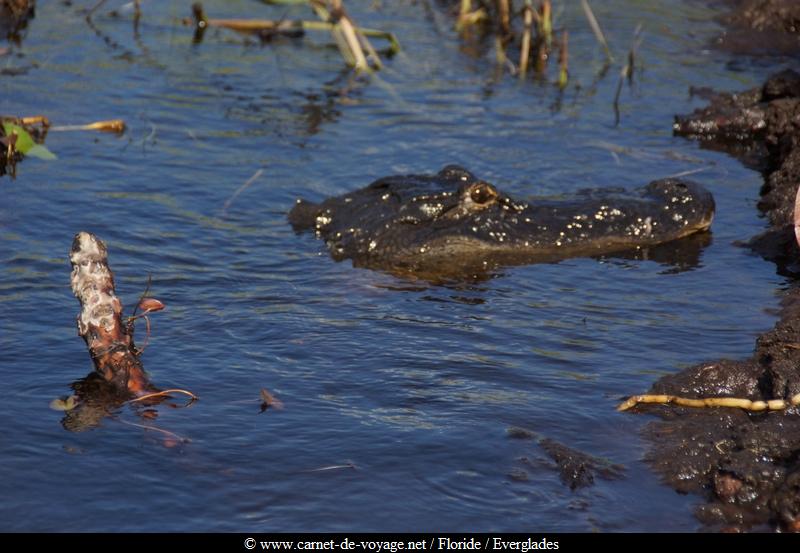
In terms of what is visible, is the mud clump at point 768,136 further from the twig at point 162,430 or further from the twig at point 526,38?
the twig at point 162,430

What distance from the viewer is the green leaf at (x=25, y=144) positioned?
8.43 meters

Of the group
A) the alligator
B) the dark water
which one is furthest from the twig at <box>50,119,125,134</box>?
the alligator

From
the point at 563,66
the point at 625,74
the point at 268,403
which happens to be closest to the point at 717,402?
the point at 268,403

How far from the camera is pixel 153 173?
27.9 feet

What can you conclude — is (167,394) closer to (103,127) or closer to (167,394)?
(167,394)

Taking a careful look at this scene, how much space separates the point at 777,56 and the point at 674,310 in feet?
20.3

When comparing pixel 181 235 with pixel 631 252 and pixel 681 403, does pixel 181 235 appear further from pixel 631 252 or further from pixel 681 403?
pixel 681 403

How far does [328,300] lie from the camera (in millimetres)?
6586

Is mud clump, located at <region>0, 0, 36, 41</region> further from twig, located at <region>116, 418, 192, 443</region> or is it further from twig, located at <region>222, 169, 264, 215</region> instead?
twig, located at <region>116, 418, 192, 443</region>

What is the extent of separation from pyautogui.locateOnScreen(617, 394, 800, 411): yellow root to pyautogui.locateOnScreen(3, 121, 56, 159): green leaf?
16.3 ft

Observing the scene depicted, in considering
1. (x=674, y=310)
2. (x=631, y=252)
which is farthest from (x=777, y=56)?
(x=674, y=310)

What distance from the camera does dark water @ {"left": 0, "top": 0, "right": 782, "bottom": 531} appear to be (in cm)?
454

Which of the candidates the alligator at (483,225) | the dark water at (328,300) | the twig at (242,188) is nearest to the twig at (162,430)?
the dark water at (328,300)

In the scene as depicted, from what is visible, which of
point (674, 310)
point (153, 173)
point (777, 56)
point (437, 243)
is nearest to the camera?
point (674, 310)
